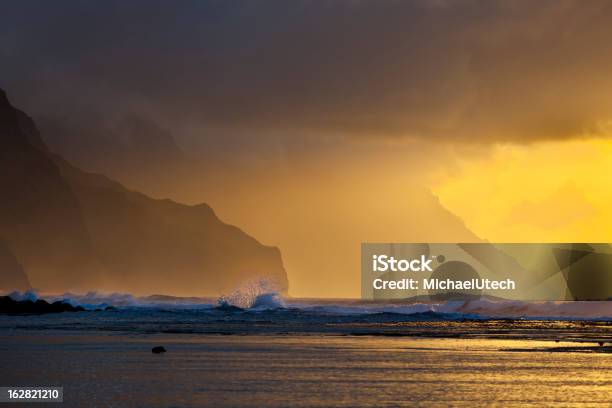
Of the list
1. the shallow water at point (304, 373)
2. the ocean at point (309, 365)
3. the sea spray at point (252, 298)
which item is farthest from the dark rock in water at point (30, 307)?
the shallow water at point (304, 373)

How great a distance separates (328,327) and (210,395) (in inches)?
1592

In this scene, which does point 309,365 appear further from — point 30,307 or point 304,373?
point 30,307

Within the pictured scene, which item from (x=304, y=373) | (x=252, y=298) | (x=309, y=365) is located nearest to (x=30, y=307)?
(x=252, y=298)

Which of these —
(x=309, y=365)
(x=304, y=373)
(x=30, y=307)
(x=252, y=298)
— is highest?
(x=252, y=298)

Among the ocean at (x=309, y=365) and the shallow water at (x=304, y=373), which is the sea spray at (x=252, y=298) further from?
the shallow water at (x=304, y=373)

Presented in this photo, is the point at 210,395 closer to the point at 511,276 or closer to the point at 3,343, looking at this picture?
the point at 3,343

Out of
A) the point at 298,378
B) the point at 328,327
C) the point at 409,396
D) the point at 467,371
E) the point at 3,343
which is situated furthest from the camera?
the point at 328,327

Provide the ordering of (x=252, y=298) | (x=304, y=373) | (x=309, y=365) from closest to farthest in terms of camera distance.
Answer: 1. (x=304, y=373)
2. (x=309, y=365)
3. (x=252, y=298)

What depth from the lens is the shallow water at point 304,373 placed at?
30.5 m

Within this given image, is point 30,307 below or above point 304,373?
above

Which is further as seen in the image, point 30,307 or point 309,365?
point 30,307

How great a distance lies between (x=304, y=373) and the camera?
36.7 meters

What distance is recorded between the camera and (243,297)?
387 ft

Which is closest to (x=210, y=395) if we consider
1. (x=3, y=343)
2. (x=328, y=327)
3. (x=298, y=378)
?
(x=298, y=378)
